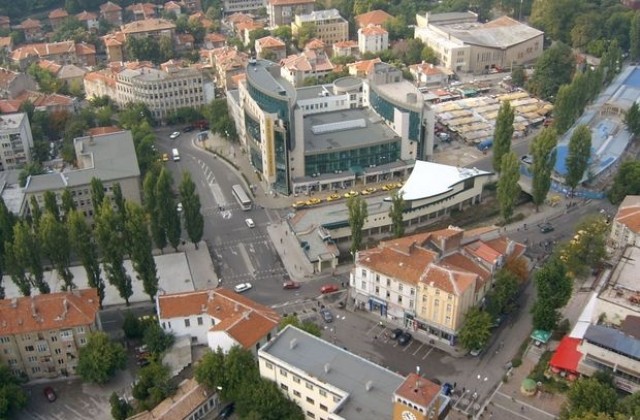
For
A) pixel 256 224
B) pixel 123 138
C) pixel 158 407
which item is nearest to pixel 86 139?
pixel 123 138

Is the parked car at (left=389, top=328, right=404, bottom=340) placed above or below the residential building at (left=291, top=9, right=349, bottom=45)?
below

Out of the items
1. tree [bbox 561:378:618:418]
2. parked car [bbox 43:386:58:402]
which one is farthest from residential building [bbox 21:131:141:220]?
tree [bbox 561:378:618:418]

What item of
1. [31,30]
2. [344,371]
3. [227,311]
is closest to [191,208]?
[227,311]

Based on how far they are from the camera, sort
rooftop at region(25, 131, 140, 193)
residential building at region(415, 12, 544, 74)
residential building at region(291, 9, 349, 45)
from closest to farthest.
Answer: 1. rooftop at region(25, 131, 140, 193)
2. residential building at region(415, 12, 544, 74)
3. residential building at region(291, 9, 349, 45)

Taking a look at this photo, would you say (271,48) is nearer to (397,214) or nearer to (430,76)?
(430,76)

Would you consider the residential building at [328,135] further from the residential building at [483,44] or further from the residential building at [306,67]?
the residential building at [483,44]

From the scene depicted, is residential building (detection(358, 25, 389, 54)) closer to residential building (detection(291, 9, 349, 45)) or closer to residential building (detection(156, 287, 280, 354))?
residential building (detection(291, 9, 349, 45))

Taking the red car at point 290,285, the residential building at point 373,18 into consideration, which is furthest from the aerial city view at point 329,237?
the residential building at point 373,18
